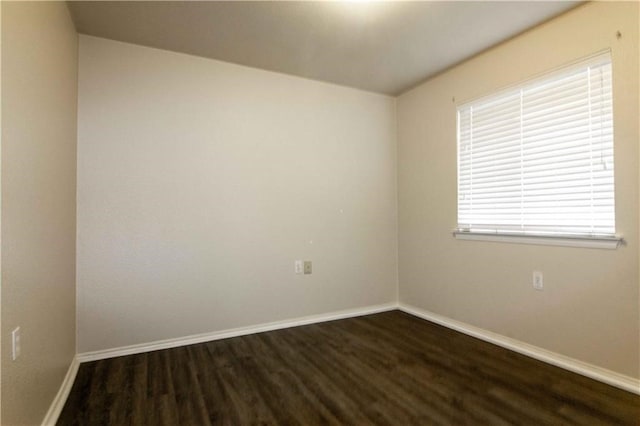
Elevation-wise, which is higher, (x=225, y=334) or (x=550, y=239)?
(x=550, y=239)

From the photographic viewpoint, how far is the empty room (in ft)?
5.57

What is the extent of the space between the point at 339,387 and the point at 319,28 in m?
2.41

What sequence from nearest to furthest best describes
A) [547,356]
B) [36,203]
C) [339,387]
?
[36,203]
[339,387]
[547,356]

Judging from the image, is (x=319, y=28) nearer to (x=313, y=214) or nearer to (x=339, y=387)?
(x=313, y=214)

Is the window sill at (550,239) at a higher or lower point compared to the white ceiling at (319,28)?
lower

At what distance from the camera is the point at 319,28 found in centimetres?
233

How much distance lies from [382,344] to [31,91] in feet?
8.75

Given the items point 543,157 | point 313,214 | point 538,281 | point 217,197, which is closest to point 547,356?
point 538,281

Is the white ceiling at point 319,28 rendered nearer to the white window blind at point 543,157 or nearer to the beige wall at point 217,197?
the beige wall at point 217,197

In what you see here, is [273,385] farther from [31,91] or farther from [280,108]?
[280,108]

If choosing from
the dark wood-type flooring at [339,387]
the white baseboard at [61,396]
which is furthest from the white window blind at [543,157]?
the white baseboard at [61,396]

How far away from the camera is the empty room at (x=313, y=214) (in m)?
1.70

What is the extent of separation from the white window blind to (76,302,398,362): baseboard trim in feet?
4.35

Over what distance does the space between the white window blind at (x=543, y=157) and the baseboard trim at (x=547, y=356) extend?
0.84 m
